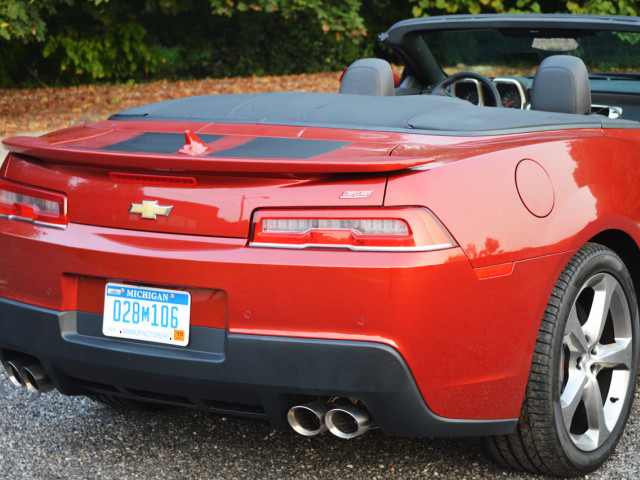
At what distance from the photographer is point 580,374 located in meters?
2.98

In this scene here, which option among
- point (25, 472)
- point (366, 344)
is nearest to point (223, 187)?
point (366, 344)

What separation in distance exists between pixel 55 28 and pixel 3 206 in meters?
16.1

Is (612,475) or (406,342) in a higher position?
(406,342)

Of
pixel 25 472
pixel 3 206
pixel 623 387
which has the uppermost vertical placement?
pixel 3 206

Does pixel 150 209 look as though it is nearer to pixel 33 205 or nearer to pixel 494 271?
pixel 33 205

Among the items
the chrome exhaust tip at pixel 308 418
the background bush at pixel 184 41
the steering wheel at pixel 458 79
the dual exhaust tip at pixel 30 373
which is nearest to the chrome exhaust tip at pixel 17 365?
the dual exhaust tip at pixel 30 373

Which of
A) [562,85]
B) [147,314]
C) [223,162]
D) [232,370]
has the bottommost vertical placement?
[232,370]

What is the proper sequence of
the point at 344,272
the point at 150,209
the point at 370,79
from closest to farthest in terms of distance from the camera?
1. the point at 344,272
2. the point at 150,209
3. the point at 370,79

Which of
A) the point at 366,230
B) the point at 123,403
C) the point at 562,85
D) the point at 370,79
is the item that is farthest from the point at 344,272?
the point at 370,79

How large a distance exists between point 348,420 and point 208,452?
80 centimetres

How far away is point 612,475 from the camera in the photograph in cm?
302

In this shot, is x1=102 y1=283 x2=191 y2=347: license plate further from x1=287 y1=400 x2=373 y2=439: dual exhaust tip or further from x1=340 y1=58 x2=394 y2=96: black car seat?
x1=340 y1=58 x2=394 y2=96: black car seat

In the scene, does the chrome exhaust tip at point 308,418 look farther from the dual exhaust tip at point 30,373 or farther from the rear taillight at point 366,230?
the dual exhaust tip at point 30,373

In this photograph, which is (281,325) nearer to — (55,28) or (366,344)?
(366,344)
